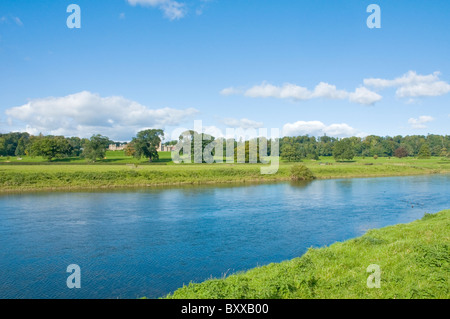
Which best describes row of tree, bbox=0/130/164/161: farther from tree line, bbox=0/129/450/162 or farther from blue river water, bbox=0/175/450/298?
blue river water, bbox=0/175/450/298

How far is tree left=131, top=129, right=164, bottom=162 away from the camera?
86812mm

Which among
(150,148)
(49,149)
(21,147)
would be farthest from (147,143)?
(21,147)

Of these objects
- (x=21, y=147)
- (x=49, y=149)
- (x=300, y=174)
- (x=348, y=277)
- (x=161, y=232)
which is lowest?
(x=161, y=232)

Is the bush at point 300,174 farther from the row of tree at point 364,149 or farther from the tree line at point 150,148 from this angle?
the row of tree at point 364,149

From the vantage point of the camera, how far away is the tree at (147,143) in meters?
86.8

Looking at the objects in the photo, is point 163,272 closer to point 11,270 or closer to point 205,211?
point 11,270

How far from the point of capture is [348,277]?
1112cm

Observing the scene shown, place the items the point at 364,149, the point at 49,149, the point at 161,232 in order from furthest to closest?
1. the point at 364,149
2. the point at 49,149
3. the point at 161,232

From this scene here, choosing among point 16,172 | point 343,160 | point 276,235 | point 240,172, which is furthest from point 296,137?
point 276,235

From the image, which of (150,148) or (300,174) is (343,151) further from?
(150,148)

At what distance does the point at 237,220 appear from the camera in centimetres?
2833

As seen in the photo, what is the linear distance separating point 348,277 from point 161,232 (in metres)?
15.9

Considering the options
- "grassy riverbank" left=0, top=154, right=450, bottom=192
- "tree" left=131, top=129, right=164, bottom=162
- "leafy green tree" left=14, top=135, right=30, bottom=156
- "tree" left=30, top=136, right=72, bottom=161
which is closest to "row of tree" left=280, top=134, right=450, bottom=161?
"grassy riverbank" left=0, top=154, right=450, bottom=192

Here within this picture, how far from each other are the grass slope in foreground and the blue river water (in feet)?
15.8
